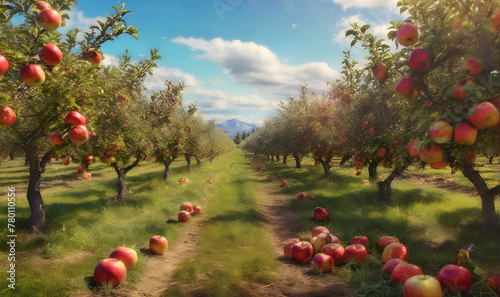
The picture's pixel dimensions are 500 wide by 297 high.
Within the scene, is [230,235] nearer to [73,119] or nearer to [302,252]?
[302,252]

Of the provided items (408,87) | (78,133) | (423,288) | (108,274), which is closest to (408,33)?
(408,87)

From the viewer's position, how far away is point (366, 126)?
12320mm

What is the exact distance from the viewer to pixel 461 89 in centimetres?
409

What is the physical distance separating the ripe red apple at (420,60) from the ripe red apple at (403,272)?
3977 millimetres

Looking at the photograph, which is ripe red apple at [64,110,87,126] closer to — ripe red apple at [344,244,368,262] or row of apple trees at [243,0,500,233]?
row of apple trees at [243,0,500,233]

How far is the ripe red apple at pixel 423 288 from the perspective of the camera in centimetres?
462

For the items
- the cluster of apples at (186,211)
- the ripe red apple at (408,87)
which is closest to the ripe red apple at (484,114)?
the ripe red apple at (408,87)

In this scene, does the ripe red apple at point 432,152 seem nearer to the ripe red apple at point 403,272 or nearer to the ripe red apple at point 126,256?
the ripe red apple at point 403,272

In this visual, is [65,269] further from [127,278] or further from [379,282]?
[379,282]

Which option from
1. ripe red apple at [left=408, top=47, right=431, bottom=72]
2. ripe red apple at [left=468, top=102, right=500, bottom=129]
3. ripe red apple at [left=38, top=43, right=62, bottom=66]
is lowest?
ripe red apple at [left=468, top=102, right=500, bottom=129]

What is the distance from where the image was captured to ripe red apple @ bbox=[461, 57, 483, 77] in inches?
175

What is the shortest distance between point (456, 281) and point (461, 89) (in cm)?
363

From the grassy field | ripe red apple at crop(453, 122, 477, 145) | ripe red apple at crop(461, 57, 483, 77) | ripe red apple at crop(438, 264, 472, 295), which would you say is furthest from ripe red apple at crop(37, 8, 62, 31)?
ripe red apple at crop(438, 264, 472, 295)

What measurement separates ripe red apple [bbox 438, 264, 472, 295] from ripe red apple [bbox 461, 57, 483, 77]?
3.63 meters
